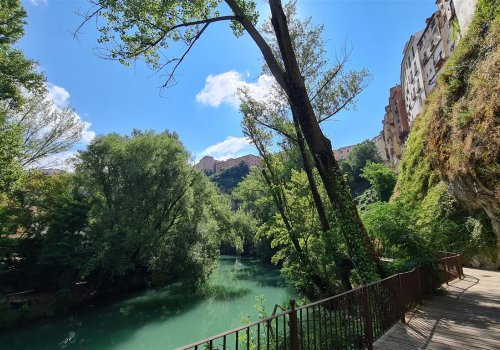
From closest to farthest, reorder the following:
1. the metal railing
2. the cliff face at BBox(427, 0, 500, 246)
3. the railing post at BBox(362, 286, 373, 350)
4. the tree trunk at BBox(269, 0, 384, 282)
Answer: the metal railing
the railing post at BBox(362, 286, 373, 350)
the tree trunk at BBox(269, 0, 384, 282)
the cliff face at BBox(427, 0, 500, 246)

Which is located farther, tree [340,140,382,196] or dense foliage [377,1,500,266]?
tree [340,140,382,196]

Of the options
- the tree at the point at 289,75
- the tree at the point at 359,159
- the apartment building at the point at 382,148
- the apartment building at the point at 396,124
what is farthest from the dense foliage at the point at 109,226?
the apartment building at the point at 382,148

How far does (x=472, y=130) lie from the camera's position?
8.24 meters

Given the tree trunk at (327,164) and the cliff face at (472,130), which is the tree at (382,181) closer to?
the cliff face at (472,130)

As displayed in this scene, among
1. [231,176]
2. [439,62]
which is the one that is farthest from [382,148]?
[231,176]

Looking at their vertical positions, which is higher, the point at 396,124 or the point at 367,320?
the point at 396,124

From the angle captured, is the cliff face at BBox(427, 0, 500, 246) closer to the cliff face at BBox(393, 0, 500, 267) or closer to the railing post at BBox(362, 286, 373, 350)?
the cliff face at BBox(393, 0, 500, 267)

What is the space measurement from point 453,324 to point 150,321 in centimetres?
1391

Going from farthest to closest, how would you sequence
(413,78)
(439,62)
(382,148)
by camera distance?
(382,148) < (413,78) < (439,62)

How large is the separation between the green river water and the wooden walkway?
533 centimetres

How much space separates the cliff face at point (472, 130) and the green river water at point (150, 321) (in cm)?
796

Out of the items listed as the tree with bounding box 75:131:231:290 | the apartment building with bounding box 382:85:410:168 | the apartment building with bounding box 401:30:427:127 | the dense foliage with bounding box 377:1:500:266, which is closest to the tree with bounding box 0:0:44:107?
the tree with bounding box 75:131:231:290

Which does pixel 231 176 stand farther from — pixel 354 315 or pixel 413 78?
pixel 354 315

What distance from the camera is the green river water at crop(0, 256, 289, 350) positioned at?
12305 mm
